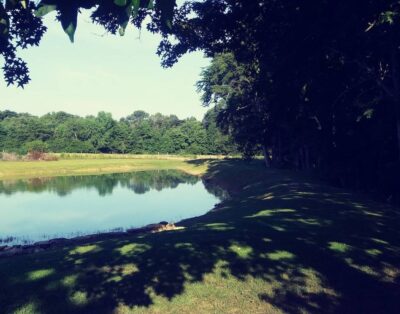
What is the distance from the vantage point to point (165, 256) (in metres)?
9.84

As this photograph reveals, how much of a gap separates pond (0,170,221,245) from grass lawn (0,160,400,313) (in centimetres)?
1296

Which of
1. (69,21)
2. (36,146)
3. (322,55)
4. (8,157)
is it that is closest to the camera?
(69,21)

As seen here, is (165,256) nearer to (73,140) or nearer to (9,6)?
(9,6)

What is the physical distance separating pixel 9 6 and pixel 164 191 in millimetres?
41691

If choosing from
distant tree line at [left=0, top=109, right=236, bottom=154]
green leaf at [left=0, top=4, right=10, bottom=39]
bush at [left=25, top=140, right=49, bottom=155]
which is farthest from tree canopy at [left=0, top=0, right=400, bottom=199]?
bush at [left=25, top=140, right=49, bottom=155]

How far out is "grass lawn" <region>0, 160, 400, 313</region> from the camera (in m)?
7.62

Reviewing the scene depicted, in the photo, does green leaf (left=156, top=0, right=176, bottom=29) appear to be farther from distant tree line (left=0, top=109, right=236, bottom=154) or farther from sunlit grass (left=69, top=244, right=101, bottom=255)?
distant tree line (left=0, top=109, right=236, bottom=154)

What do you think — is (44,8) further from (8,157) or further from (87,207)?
(8,157)

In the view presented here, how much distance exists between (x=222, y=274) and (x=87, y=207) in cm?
2626

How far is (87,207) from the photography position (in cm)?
3319

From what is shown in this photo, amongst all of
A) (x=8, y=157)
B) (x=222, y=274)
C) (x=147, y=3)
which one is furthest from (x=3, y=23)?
(x=8, y=157)

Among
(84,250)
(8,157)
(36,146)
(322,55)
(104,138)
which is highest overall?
(322,55)

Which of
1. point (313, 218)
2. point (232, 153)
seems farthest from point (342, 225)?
point (232, 153)

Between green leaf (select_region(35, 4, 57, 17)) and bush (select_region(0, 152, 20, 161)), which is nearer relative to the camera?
green leaf (select_region(35, 4, 57, 17))
